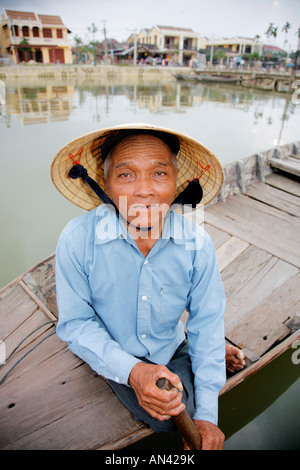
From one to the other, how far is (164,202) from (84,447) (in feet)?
3.57

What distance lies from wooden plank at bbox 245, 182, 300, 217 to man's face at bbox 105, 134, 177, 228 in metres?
2.84

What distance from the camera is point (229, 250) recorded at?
268 centimetres

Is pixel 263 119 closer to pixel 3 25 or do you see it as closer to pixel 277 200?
pixel 277 200

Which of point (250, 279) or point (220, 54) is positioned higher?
point (220, 54)

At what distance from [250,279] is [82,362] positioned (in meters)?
1.54

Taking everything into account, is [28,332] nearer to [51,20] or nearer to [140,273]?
[140,273]

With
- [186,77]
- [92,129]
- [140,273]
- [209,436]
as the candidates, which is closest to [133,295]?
[140,273]

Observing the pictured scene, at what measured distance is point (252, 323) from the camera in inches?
79.9

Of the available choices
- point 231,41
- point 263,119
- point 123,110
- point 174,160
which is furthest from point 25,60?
point 174,160

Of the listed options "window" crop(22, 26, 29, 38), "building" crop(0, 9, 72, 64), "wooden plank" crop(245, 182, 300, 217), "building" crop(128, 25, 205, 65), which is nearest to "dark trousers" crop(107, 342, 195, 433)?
"wooden plank" crop(245, 182, 300, 217)

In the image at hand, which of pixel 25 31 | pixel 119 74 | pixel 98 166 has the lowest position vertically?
pixel 98 166

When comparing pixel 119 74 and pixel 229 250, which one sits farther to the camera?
pixel 119 74

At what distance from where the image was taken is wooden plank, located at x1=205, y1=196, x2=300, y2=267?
273 centimetres

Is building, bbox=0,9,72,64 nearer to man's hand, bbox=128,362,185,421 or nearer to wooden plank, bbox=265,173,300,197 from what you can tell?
wooden plank, bbox=265,173,300,197
